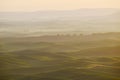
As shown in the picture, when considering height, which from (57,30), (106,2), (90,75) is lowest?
(90,75)

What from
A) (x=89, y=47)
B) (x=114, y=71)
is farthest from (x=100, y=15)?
(x=114, y=71)

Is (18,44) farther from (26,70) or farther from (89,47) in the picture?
(89,47)

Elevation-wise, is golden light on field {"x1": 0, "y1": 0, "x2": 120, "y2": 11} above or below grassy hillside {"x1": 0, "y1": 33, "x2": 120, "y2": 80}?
above

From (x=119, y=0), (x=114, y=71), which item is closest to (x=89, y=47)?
(x=114, y=71)

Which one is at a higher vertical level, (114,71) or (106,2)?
(106,2)

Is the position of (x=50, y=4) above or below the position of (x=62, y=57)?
above

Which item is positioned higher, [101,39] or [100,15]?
[100,15]

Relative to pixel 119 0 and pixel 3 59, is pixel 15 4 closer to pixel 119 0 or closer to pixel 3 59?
pixel 3 59

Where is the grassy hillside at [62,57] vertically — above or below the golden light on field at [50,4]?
below

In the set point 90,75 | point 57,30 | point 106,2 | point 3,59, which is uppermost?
point 106,2
